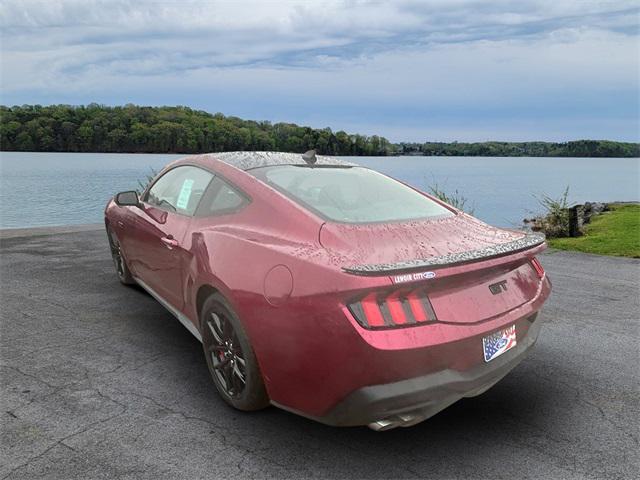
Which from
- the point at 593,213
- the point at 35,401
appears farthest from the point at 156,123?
the point at 35,401

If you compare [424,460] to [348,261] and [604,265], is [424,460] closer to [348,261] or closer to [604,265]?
[348,261]

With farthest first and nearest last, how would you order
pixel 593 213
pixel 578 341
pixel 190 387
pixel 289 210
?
1. pixel 593 213
2. pixel 578 341
3. pixel 190 387
4. pixel 289 210

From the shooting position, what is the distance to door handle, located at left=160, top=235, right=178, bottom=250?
387 centimetres

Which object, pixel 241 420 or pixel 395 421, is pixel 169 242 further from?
pixel 395 421

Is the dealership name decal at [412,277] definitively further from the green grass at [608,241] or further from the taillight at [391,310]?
the green grass at [608,241]

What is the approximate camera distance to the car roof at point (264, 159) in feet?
12.7

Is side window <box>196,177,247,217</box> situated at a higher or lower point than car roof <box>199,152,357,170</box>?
lower

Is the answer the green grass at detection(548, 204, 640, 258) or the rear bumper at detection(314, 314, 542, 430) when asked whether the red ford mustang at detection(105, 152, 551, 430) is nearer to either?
the rear bumper at detection(314, 314, 542, 430)

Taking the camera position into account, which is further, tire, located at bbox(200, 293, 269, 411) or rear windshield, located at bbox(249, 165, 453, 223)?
rear windshield, located at bbox(249, 165, 453, 223)

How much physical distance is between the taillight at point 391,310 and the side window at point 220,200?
4.21 feet

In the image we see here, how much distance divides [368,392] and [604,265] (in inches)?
260

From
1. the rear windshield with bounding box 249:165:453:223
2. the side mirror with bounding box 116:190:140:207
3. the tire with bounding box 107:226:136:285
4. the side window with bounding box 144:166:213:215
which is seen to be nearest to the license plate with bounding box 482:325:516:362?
the rear windshield with bounding box 249:165:453:223

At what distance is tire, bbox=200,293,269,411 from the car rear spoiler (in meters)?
0.89

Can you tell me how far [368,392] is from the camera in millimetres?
2416
